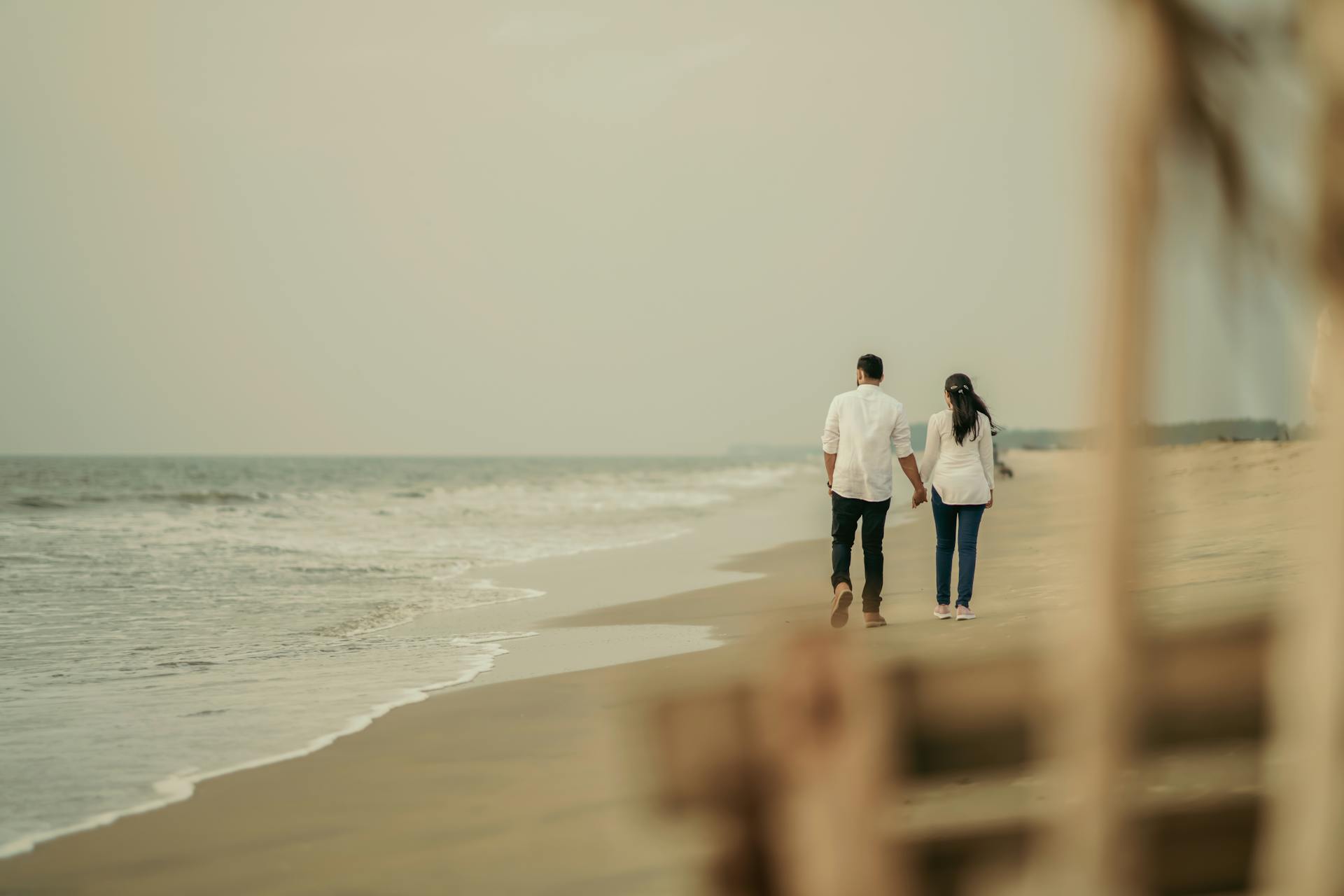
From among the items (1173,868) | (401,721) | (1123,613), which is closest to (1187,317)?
(1123,613)

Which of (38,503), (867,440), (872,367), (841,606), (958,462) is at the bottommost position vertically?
(38,503)

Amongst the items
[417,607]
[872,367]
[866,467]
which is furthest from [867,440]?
[417,607]

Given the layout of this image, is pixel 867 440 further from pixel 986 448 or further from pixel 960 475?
pixel 986 448

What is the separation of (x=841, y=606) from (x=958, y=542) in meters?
1.06

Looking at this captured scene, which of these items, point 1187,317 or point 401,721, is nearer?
point 1187,317

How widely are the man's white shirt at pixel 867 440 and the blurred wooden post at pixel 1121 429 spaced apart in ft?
21.1

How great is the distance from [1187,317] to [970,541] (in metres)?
6.73

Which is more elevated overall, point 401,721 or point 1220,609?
point 1220,609

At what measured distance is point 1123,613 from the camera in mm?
939

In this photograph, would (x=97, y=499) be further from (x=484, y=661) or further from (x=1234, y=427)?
(x=1234, y=427)

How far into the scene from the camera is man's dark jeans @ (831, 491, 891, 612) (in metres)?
7.49

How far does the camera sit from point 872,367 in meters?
7.48

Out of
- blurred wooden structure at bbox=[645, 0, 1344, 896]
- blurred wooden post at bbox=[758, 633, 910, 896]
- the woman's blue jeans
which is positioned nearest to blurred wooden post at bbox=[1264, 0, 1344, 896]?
blurred wooden structure at bbox=[645, 0, 1344, 896]

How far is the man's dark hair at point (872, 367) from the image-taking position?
7465 mm
